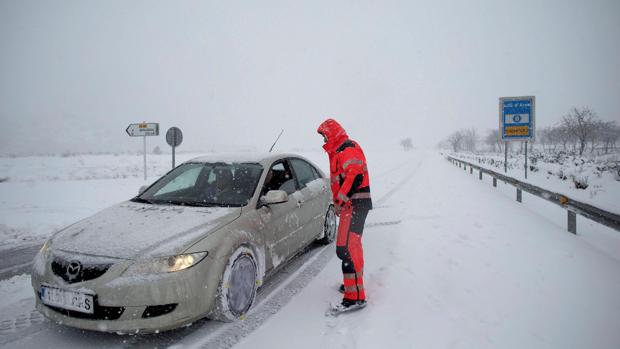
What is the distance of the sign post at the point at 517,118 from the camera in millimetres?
12180

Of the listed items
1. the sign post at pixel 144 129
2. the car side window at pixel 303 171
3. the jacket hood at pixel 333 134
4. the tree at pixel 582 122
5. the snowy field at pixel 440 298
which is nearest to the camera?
the snowy field at pixel 440 298

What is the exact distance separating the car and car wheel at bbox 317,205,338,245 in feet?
4.25

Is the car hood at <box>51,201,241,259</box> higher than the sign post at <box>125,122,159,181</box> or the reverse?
the reverse

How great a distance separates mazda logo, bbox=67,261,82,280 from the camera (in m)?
2.30

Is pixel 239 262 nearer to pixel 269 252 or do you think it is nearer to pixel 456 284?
pixel 269 252

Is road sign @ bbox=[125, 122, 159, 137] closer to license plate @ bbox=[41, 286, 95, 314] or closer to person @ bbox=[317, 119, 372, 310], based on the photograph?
license plate @ bbox=[41, 286, 95, 314]

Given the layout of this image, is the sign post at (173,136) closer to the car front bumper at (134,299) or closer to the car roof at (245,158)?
the car roof at (245,158)

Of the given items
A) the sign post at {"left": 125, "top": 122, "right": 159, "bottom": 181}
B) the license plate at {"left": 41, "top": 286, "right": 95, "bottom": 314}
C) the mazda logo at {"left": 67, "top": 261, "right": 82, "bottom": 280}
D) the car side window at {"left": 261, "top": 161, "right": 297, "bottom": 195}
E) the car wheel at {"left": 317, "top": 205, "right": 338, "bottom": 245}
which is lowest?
the car wheel at {"left": 317, "top": 205, "right": 338, "bottom": 245}

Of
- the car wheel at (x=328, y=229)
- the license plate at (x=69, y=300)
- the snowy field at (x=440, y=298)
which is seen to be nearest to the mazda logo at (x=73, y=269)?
the license plate at (x=69, y=300)

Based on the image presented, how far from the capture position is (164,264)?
7.64ft

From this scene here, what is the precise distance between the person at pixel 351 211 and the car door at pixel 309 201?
38.6 inches

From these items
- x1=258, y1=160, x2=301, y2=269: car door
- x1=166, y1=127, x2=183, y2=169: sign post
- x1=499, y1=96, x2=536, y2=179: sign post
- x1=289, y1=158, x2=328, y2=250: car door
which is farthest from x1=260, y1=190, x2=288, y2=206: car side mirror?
x1=499, y1=96, x2=536, y2=179: sign post

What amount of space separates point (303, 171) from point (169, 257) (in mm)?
2673

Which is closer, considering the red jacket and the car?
the car
